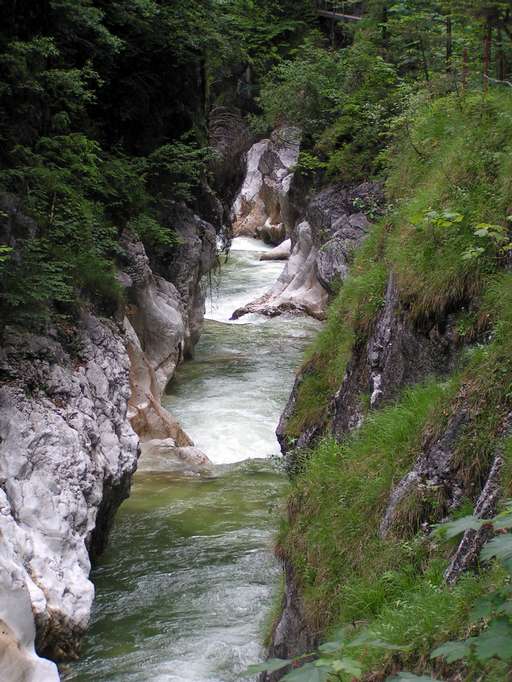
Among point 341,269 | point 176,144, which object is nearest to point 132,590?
point 176,144

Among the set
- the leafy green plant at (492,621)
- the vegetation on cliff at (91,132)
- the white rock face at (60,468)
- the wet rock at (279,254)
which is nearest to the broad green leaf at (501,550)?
the leafy green plant at (492,621)

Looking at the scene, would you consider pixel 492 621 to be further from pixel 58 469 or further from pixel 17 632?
pixel 58 469

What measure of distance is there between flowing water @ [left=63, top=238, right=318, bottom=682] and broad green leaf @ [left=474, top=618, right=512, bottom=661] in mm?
4991

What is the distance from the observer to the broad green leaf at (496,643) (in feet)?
6.97

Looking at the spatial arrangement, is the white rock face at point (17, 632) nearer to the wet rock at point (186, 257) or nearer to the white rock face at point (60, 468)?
the white rock face at point (60, 468)

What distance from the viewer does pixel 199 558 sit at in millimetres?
9289

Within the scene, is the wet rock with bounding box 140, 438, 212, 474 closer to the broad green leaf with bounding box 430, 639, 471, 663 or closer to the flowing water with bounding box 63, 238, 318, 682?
the flowing water with bounding box 63, 238, 318, 682

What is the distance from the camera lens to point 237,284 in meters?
28.9

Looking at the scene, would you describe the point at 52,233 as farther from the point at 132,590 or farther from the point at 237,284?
the point at 237,284

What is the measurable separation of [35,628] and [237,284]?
23201 mm

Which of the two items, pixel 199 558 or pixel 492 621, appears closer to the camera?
pixel 492 621

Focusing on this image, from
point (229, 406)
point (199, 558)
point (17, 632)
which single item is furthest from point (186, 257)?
point (17, 632)

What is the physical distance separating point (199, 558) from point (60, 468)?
2468mm

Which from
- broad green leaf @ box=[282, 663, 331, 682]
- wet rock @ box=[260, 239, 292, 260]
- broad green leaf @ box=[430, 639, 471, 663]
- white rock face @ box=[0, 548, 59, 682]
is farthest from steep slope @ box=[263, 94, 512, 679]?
wet rock @ box=[260, 239, 292, 260]
